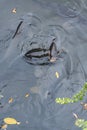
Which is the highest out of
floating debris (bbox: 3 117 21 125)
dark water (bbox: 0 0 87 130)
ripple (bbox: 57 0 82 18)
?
ripple (bbox: 57 0 82 18)

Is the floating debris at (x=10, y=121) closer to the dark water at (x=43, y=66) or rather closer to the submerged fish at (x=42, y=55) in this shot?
the dark water at (x=43, y=66)

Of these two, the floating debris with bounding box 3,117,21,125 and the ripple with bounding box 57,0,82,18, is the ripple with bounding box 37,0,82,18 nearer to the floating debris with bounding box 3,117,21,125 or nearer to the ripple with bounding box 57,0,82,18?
the ripple with bounding box 57,0,82,18

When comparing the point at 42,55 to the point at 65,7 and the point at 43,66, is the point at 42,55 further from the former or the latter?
the point at 65,7

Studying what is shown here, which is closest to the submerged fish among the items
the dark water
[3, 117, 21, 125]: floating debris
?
the dark water

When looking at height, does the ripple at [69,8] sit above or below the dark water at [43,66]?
above

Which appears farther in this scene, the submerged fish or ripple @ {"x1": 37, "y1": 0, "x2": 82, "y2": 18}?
ripple @ {"x1": 37, "y1": 0, "x2": 82, "y2": 18}

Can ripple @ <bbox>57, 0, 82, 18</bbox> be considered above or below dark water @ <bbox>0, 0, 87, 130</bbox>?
above

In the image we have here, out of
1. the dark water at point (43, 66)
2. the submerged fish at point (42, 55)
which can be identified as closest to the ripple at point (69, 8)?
the dark water at point (43, 66)

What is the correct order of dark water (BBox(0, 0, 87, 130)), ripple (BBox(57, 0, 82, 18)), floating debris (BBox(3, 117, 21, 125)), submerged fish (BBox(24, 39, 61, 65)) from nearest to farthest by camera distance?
floating debris (BBox(3, 117, 21, 125)) < dark water (BBox(0, 0, 87, 130)) < submerged fish (BBox(24, 39, 61, 65)) < ripple (BBox(57, 0, 82, 18))

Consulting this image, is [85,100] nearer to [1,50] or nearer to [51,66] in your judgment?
[51,66]

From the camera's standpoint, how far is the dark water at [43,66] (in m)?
4.52

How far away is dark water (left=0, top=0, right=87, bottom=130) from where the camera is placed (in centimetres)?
452

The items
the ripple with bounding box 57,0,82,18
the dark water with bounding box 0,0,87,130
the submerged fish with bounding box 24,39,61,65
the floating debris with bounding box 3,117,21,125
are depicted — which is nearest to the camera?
the floating debris with bounding box 3,117,21,125

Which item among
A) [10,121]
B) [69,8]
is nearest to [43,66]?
[10,121]
